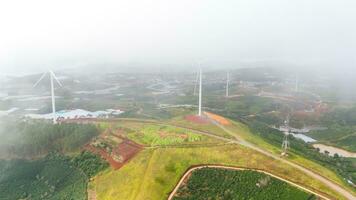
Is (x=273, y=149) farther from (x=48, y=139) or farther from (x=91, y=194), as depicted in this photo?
(x=48, y=139)

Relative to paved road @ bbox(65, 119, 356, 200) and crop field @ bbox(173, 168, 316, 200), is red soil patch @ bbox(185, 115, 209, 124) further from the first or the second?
crop field @ bbox(173, 168, 316, 200)

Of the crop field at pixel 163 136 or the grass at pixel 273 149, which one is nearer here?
the grass at pixel 273 149

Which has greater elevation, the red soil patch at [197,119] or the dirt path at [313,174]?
the red soil patch at [197,119]

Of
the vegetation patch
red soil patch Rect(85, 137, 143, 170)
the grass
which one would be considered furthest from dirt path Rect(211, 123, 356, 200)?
the vegetation patch

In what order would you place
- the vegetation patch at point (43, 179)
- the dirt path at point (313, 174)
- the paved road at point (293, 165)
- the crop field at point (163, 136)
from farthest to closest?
1. the crop field at point (163, 136)
2. the vegetation patch at point (43, 179)
3. the paved road at point (293, 165)
4. the dirt path at point (313, 174)

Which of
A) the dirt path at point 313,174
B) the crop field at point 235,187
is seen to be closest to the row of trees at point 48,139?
the crop field at point 235,187

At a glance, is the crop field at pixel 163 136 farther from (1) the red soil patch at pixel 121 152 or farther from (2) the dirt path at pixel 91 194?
(2) the dirt path at pixel 91 194

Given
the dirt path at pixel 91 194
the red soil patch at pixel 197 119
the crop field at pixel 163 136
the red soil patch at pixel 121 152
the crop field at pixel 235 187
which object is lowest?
the dirt path at pixel 91 194
